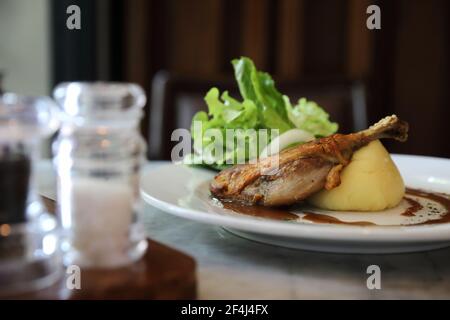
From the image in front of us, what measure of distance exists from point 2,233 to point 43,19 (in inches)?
84.1

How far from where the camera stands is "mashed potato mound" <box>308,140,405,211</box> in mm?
980

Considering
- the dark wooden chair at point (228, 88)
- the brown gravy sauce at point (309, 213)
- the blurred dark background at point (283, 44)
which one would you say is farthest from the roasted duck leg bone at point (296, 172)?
the blurred dark background at point (283, 44)

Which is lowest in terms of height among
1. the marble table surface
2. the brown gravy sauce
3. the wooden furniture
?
the marble table surface

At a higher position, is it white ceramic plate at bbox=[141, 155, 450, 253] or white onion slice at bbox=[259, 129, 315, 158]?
white onion slice at bbox=[259, 129, 315, 158]

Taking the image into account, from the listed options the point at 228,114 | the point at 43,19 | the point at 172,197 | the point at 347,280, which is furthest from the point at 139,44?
the point at 347,280

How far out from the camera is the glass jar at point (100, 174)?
2.15 ft

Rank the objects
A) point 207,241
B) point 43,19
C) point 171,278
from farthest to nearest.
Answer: point 43,19 → point 207,241 → point 171,278

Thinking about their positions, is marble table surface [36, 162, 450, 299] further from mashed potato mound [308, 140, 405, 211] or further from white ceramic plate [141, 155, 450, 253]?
mashed potato mound [308, 140, 405, 211]

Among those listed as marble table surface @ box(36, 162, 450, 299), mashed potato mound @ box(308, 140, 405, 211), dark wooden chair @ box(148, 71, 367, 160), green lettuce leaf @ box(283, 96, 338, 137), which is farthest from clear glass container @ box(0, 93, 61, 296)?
dark wooden chair @ box(148, 71, 367, 160)

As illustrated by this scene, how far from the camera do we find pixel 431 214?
0.97 metres

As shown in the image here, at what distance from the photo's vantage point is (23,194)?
659 millimetres

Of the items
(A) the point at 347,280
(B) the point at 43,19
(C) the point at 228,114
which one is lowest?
(A) the point at 347,280

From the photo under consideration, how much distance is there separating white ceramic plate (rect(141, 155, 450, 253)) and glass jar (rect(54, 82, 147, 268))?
15 centimetres

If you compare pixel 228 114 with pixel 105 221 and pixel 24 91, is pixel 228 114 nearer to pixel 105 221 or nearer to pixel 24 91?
pixel 105 221
